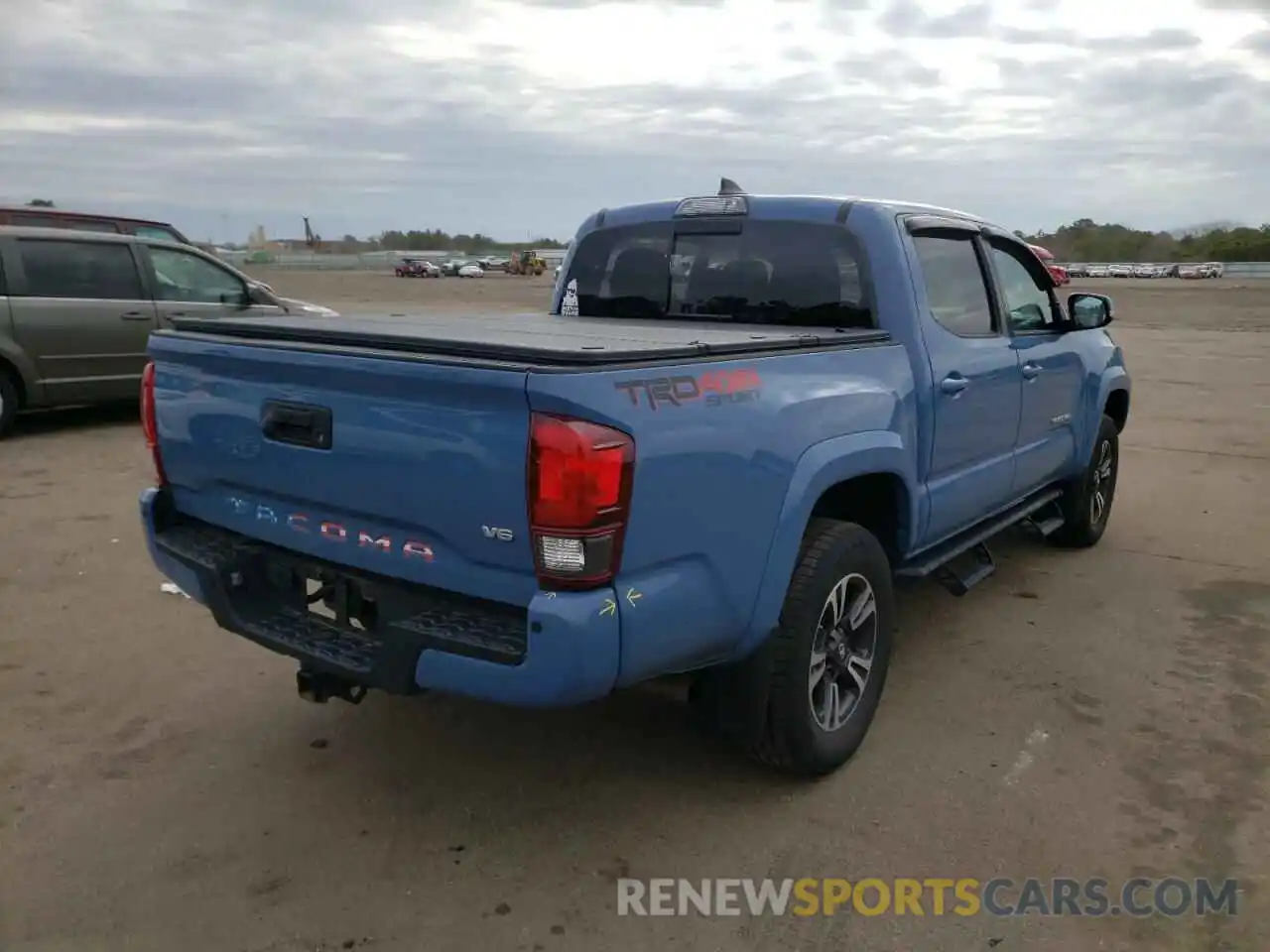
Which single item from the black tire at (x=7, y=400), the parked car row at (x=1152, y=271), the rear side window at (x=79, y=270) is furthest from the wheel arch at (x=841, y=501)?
the parked car row at (x=1152, y=271)

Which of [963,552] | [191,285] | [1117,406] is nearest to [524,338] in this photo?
[963,552]

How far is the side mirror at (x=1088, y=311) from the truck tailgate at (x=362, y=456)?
12.6ft

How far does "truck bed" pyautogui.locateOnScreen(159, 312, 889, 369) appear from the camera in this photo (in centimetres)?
259

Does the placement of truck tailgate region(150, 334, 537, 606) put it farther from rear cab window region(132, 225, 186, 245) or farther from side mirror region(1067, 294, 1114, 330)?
rear cab window region(132, 225, 186, 245)

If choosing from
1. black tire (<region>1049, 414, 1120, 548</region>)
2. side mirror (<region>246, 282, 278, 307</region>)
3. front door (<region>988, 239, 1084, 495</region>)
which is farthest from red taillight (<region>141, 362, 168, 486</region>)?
side mirror (<region>246, 282, 278, 307</region>)

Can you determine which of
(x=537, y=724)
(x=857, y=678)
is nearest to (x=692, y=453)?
(x=857, y=678)

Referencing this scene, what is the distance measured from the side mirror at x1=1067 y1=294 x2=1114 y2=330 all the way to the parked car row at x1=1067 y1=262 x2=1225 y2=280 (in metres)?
66.4

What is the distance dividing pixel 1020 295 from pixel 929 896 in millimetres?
3254

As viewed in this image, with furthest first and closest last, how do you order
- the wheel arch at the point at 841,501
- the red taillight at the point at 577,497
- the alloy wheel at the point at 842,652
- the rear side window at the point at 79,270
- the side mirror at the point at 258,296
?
the side mirror at the point at 258,296, the rear side window at the point at 79,270, the alloy wheel at the point at 842,652, the wheel arch at the point at 841,501, the red taillight at the point at 577,497

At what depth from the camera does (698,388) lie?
9.08ft

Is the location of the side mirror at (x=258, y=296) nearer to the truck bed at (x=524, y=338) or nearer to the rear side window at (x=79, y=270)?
the rear side window at (x=79, y=270)

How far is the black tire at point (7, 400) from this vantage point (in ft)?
28.8

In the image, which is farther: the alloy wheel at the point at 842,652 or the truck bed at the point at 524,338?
the alloy wheel at the point at 842,652

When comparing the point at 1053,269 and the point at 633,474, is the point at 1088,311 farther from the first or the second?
the point at 1053,269
